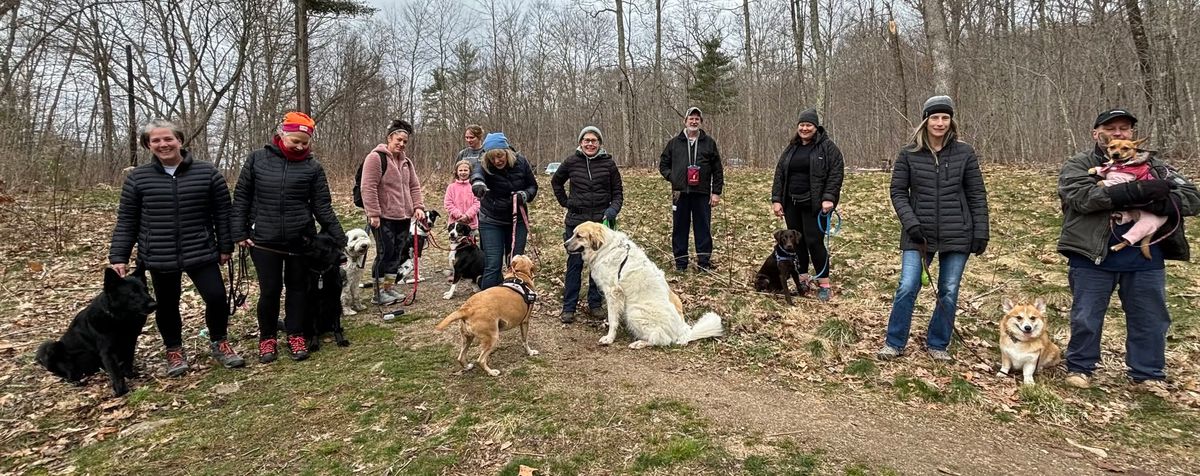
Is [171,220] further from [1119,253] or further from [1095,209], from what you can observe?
[1119,253]

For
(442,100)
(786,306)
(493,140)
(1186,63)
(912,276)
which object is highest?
(442,100)

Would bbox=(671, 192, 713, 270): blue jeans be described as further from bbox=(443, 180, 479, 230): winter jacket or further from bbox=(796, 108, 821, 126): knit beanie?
bbox=(443, 180, 479, 230): winter jacket

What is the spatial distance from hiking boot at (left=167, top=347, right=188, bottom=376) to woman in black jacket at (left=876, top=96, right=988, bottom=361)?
224 inches

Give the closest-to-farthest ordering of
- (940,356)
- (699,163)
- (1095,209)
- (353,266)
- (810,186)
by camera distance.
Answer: (1095,209), (940,356), (810,186), (353,266), (699,163)

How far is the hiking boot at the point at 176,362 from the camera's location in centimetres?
414

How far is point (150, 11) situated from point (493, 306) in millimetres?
20614

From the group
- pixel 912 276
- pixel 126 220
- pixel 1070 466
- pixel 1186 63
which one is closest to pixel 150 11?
pixel 126 220

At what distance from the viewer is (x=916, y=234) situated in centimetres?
385

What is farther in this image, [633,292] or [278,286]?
[633,292]

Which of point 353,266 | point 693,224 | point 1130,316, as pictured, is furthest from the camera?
point 693,224

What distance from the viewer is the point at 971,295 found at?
563 cm

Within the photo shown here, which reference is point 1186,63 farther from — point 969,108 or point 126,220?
point 126,220

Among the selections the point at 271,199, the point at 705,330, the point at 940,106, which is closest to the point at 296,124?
Answer: the point at 271,199

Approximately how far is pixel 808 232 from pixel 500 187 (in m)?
3.25
